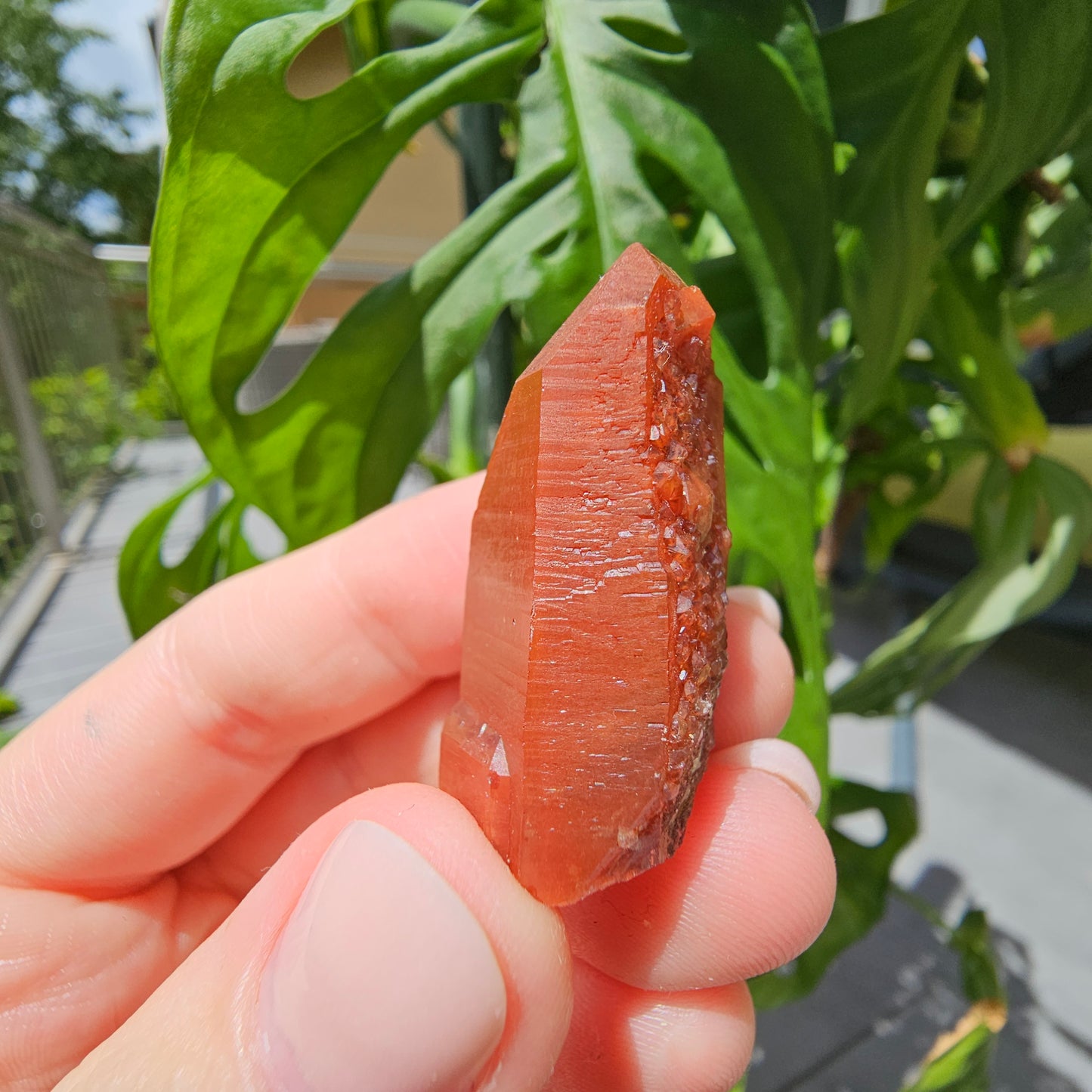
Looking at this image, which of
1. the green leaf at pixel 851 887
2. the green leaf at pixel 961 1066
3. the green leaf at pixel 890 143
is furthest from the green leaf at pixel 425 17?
A: the green leaf at pixel 961 1066

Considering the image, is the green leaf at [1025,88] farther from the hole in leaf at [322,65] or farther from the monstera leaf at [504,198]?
the hole in leaf at [322,65]

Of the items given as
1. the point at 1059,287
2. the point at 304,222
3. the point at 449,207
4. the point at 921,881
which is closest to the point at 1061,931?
the point at 921,881

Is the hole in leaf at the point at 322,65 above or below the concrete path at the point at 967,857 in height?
above

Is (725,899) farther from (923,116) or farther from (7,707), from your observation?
(7,707)

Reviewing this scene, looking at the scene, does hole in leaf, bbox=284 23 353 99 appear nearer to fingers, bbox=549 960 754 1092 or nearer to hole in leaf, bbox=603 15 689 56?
hole in leaf, bbox=603 15 689 56

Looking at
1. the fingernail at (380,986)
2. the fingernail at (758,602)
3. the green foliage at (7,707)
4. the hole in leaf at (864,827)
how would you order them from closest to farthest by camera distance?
the fingernail at (380,986) → the fingernail at (758,602) → the hole in leaf at (864,827) → the green foliage at (7,707)

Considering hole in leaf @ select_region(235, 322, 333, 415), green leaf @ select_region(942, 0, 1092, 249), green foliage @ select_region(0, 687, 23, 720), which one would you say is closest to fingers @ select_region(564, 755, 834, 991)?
green leaf @ select_region(942, 0, 1092, 249)

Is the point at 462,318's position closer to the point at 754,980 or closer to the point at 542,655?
the point at 542,655
